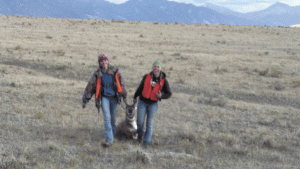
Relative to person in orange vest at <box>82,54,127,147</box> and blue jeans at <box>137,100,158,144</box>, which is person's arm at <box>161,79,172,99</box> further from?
person in orange vest at <box>82,54,127,147</box>

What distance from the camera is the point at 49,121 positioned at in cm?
642

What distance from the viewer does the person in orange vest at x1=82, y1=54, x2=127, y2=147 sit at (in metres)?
4.63

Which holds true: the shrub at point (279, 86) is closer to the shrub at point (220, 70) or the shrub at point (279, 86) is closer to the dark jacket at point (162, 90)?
the shrub at point (220, 70)

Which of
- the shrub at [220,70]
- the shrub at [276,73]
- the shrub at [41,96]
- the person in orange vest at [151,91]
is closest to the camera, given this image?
the person in orange vest at [151,91]

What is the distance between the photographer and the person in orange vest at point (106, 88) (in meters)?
4.63

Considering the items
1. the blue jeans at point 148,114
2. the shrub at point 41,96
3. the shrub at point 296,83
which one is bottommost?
the shrub at point 41,96

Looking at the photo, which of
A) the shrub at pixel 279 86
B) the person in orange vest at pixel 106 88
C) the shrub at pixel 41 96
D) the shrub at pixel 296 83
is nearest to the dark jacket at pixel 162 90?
the person in orange vest at pixel 106 88

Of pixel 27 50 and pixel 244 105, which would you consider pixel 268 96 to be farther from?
pixel 27 50

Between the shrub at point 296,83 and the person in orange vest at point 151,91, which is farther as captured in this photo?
the shrub at point 296,83

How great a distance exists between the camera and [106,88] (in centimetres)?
476

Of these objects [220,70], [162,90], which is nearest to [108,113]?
[162,90]

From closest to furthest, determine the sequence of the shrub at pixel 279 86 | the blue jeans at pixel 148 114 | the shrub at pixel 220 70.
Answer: the blue jeans at pixel 148 114
the shrub at pixel 279 86
the shrub at pixel 220 70

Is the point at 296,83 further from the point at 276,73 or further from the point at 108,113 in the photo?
the point at 108,113

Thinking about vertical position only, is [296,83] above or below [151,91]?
below
